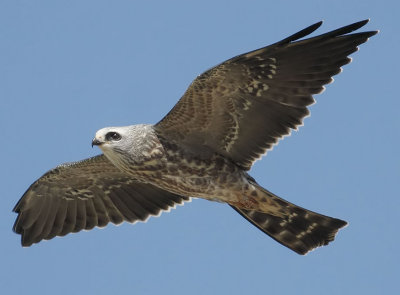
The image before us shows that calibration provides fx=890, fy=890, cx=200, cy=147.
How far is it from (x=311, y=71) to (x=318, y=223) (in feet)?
8.84

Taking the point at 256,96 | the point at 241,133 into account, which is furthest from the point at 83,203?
the point at 256,96

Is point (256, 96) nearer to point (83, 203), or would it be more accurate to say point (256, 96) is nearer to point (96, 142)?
point (96, 142)

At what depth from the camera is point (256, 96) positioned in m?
14.1

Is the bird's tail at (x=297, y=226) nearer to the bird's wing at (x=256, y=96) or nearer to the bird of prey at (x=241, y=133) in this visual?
the bird of prey at (x=241, y=133)

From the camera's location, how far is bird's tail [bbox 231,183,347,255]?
→ 1477 centimetres

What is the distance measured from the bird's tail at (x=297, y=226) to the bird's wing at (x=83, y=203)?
5.39 ft

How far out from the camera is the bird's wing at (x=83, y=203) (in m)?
16.2

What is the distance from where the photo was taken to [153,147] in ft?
46.6

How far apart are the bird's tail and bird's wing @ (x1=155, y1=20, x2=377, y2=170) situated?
1062 mm

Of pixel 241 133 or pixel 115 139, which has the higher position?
pixel 241 133

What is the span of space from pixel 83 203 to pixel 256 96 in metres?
4.33

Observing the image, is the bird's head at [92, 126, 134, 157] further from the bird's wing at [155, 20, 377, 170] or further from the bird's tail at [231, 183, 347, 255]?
the bird's tail at [231, 183, 347, 255]

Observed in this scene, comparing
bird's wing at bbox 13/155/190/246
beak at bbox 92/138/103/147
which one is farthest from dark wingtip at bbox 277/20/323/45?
bird's wing at bbox 13/155/190/246

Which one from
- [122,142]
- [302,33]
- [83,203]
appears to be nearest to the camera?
[302,33]
